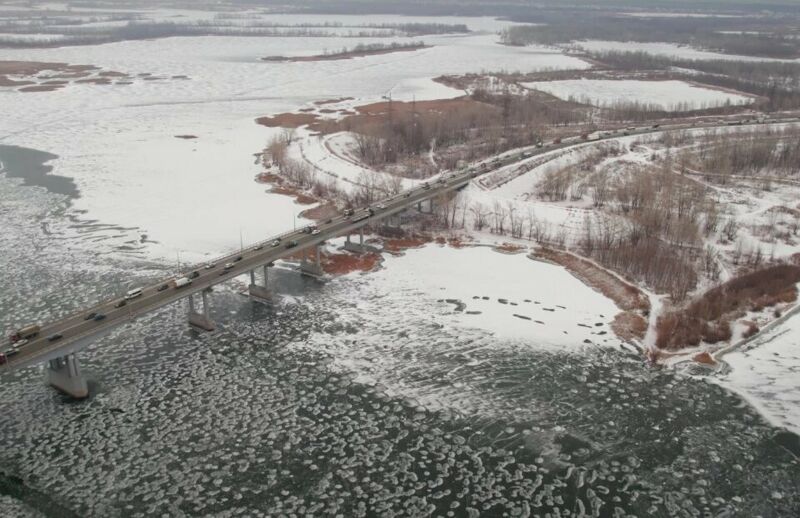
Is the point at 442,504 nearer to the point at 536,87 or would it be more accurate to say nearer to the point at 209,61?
the point at 536,87

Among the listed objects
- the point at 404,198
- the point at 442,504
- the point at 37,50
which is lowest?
the point at 442,504

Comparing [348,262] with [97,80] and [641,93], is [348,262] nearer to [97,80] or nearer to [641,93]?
[641,93]

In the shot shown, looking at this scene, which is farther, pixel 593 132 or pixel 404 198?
pixel 593 132

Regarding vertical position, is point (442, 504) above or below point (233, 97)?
below

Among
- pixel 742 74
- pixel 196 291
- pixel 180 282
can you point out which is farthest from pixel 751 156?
pixel 742 74

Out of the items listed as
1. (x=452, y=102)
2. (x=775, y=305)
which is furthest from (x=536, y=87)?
(x=775, y=305)

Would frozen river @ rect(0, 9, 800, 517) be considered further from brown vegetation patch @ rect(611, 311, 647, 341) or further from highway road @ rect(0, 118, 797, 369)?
highway road @ rect(0, 118, 797, 369)
